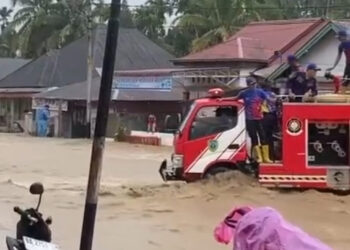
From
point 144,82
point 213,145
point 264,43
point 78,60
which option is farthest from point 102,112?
point 78,60

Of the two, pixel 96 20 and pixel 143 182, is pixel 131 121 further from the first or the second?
pixel 143 182

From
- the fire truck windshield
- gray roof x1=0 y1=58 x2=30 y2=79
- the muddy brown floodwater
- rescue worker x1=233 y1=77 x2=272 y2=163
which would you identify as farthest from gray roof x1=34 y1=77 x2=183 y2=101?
rescue worker x1=233 y1=77 x2=272 y2=163

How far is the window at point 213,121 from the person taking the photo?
57.9 feet

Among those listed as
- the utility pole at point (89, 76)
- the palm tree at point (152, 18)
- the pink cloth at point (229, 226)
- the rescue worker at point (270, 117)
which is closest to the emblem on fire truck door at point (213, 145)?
the rescue worker at point (270, 117)

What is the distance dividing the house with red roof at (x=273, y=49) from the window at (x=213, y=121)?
16028 mm

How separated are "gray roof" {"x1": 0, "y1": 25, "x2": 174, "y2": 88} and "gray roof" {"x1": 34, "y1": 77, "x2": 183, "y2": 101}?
3782 mm

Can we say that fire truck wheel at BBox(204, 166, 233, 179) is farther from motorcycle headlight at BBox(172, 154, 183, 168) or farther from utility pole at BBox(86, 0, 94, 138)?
utility pole at BBox(86, 0, 94, 138)

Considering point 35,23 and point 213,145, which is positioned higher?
point 35,23

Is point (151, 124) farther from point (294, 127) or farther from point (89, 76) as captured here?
point (294, 127)

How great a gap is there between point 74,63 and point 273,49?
2405 centimetres

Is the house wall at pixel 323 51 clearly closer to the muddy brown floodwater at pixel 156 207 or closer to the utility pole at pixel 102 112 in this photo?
the muddy brown floodwater at pixel 156 207

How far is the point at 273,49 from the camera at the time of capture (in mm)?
37031

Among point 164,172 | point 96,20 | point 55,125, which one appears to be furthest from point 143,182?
point 96,20

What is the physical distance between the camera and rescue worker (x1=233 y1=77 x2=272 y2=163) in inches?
673
